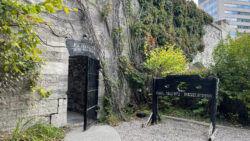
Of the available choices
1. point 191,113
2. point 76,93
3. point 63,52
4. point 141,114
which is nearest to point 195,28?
point 191,113

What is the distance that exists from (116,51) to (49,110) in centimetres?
288

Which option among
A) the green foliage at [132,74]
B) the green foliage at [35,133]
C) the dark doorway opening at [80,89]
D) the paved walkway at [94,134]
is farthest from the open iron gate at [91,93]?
the green foliage at [132,74]

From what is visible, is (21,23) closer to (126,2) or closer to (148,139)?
(148,139)

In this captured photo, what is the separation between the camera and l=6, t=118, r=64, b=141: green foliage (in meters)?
3.27

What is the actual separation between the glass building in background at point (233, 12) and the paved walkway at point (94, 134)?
64.7 m

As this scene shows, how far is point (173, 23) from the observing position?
9555 mm

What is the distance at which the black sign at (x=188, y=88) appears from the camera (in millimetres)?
4230

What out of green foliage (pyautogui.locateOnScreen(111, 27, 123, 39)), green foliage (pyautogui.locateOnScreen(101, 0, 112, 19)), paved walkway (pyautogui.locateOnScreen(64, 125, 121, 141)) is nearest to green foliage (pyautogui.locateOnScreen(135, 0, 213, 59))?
green foliage (pyautogui.locateOnScreen(111, 27, 123, 39))

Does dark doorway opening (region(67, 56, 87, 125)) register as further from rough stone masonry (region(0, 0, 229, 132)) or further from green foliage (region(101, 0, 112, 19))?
green foliage (region(101, 0, 112, 19))

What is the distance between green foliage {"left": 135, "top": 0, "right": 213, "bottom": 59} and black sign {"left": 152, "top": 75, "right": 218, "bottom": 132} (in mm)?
2706

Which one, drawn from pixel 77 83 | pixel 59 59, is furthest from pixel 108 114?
pixel 59 59

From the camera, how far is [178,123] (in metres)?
5.19

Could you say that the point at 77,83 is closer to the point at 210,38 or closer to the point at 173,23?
the point at 173,23

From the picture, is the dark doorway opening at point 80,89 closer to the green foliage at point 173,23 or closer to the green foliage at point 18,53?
the green foliage at point 18,53
